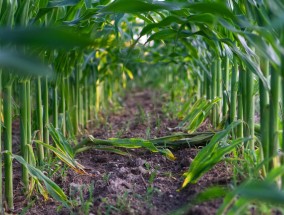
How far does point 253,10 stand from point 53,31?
90cm

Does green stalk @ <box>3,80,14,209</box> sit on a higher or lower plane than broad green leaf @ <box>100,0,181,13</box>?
lower

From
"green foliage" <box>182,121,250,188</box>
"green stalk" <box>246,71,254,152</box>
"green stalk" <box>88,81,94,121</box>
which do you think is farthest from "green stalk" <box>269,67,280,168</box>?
"green stalk" <box>88,81,94,121</box>

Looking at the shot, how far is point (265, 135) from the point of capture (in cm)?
132

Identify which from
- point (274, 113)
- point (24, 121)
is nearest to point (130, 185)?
point (24, 121)

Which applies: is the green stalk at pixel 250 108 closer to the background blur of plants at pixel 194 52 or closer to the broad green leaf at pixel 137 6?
the background blur of plants at pixel 194 52

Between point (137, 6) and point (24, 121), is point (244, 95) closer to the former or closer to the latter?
point (137, 6)

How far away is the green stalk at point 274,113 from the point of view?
1.25 meters

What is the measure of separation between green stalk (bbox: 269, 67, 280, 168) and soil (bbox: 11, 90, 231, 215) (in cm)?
22

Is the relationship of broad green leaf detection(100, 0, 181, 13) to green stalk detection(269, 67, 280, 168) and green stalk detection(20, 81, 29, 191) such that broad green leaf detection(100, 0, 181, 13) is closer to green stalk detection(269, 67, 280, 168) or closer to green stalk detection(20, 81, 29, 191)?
green stalk detection(269, 67, 280, 168)

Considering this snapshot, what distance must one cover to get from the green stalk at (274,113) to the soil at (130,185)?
0.73 ft

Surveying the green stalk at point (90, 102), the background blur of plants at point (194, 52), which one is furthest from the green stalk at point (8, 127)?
the green stalk at point (90, 102)

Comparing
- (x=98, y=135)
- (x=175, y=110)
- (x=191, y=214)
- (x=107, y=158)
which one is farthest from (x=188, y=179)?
(x=175, y=110)

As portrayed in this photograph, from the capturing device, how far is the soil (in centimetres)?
141

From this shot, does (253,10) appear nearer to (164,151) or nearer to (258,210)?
(258,210)
